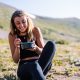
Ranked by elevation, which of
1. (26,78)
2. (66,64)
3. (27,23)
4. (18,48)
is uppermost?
(27,23)

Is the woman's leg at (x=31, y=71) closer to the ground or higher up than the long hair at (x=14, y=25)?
closer to the ground

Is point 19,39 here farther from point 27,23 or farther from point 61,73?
point 61,73

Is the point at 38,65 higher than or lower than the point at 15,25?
lower

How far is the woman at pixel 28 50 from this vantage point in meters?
7.96

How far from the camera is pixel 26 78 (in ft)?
26.2

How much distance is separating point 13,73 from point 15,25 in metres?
3.47

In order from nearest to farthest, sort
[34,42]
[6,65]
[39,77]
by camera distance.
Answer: [39,77]
[34,42]
[6,65]

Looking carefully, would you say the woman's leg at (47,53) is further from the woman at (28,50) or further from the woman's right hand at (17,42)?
the woman's right hand at (17,42)

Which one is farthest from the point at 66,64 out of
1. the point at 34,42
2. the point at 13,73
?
the point at 34,42

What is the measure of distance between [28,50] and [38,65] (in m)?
0.48

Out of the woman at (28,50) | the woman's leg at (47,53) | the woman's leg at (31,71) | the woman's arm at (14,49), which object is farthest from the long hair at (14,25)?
the woman's leg at (31,71)

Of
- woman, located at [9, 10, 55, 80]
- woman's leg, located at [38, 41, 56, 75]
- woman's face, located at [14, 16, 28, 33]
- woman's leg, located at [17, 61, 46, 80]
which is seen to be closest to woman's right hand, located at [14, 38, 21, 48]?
woman, located at [9, 10, 55, 80]

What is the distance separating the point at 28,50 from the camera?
824 cm

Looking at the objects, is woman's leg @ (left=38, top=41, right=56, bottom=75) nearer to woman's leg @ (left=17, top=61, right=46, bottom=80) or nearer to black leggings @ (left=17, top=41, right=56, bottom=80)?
black leggings @ (left=17, top=41, right=56, bottom=80)
